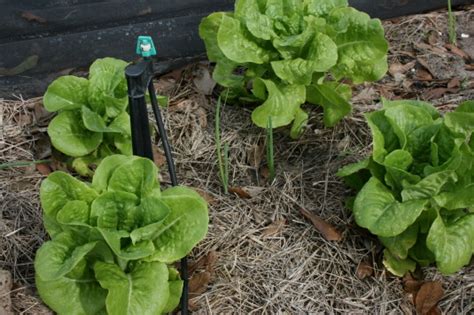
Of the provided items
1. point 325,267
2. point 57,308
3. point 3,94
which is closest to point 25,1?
point 3,94

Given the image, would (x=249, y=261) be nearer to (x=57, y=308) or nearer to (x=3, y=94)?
(x=57, y=308)

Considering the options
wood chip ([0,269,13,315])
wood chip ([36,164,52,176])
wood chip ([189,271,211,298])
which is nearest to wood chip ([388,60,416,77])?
wood chip ([189,271,211,298])

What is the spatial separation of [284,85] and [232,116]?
0.93ft

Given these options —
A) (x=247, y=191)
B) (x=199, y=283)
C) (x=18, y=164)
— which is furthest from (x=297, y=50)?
(x=18, y=164)

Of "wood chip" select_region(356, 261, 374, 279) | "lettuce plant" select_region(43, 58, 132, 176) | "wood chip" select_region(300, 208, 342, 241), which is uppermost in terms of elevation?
"lettuce plant" select_region(43, 58, 132, 176)

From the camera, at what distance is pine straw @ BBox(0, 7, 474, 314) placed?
209 cm

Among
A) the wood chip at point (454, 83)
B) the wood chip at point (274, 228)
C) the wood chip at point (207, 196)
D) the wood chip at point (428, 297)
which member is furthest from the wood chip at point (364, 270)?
the wood chip at point (454, 83)

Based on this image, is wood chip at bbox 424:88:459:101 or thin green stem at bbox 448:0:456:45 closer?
wood chip at bbox 424:88:459:101

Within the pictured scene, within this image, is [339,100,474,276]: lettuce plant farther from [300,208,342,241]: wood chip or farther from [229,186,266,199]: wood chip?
[229,186,266,199]: wood chip

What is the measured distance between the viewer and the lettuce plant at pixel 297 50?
92.0 inches

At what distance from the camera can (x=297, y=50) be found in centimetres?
240

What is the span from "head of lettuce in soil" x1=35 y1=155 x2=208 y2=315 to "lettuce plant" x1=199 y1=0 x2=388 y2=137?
60 cm

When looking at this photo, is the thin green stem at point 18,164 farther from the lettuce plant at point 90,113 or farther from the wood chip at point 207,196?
the wood chip at point 207,196

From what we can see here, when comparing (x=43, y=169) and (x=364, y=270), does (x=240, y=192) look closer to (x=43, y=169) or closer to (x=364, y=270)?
(x=364, y=270)
